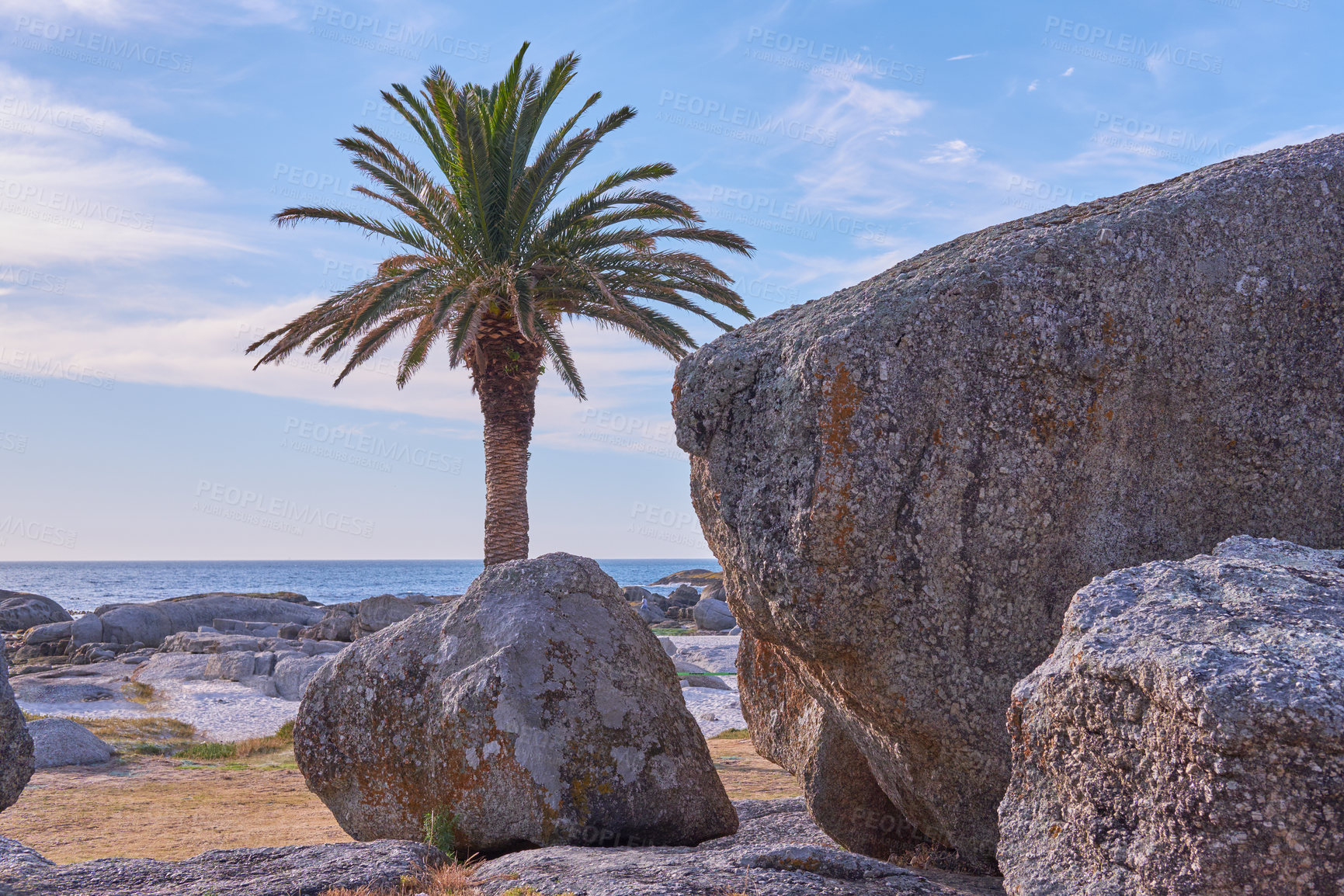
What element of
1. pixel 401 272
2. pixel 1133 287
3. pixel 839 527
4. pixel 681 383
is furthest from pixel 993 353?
pixel 401 272

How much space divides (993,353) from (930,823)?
2631mm

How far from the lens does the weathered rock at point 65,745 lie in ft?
37.7

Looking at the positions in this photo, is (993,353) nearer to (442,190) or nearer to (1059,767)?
(1059,767)

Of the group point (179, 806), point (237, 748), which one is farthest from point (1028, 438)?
point (237, 748)

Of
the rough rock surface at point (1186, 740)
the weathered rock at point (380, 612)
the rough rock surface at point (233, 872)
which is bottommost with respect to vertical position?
the weathered rock at point (380, 612)

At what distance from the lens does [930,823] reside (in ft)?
16.6

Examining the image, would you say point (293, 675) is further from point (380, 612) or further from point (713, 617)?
point (713, 617)

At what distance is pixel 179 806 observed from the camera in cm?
950

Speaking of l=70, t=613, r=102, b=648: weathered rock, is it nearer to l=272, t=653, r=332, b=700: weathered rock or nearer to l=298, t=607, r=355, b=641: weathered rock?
l=298, t=607, r=355, b=641: weathered rock

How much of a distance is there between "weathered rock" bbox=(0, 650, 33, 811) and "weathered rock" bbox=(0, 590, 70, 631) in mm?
33025

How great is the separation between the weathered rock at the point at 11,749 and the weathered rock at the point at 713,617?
27843mm

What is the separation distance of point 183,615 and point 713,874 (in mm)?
32135

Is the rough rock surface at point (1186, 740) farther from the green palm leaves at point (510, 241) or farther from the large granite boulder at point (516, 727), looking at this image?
the green palm leaves at point (510, 241)

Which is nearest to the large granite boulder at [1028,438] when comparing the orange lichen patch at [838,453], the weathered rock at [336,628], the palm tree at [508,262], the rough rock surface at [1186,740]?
the orange lichen patch at [838,453]
